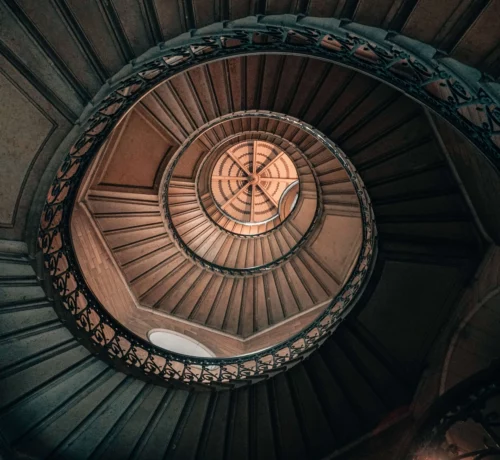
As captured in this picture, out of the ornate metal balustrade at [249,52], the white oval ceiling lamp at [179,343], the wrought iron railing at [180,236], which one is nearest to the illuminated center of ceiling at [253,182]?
the wrought iron railing at [180,236]

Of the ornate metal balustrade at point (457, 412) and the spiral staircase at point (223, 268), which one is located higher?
the spiral staircase at point (223, 268)

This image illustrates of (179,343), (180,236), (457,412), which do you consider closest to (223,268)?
(180,236)

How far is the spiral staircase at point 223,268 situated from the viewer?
3.75 meters

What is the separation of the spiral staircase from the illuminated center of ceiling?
473cm

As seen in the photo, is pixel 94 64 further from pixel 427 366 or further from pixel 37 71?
pixel 427 366

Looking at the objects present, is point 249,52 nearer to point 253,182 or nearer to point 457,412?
point 457,412

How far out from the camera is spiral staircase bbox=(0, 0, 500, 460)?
375 cm

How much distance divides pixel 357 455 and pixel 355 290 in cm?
303

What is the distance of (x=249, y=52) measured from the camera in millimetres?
4707

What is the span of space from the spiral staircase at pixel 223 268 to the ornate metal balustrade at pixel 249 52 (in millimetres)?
28

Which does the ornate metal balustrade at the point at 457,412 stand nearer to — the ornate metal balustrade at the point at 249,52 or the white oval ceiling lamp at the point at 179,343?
the ornate metal balustrade at the point at 249,52

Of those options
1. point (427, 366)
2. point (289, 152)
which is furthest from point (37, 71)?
point (289, 152)

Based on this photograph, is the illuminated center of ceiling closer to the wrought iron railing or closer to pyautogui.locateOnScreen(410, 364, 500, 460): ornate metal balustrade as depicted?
the wrought iron railing

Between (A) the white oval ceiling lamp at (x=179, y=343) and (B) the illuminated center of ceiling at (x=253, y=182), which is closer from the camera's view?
(A) the white oval ceiling lamp at (x=179, y=343)
